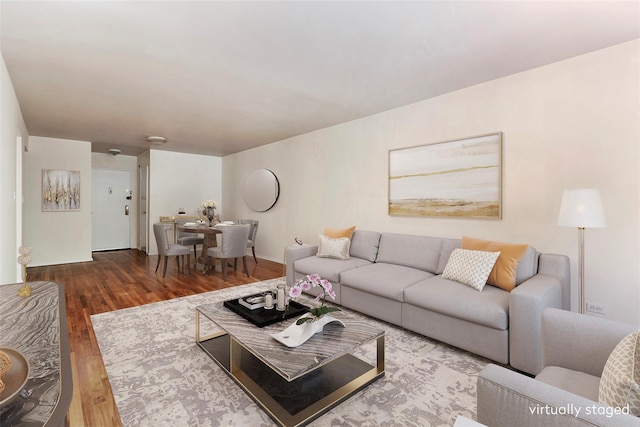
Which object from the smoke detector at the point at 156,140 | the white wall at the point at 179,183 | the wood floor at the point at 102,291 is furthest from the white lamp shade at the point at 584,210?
the white wall at the point at 179,183

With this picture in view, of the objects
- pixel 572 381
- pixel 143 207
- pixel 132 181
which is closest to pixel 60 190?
pixel 143 207

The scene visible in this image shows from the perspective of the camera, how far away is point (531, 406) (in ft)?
3.18

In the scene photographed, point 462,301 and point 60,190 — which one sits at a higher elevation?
point 60,190

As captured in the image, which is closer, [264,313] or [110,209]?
[264,313]

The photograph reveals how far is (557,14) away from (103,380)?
387cm

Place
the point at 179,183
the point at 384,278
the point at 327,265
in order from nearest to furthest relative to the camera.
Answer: the point at 384,278
the point at 327,265
the point at 179,183

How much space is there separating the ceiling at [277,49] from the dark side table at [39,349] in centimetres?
177

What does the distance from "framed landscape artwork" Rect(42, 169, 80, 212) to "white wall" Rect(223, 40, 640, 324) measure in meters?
5.74

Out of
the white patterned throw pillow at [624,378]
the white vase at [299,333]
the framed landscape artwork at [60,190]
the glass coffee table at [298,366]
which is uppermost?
the framed landscape artwork at [60,190]

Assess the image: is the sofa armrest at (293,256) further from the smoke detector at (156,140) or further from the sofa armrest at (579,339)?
the smoke detector at (156,140)

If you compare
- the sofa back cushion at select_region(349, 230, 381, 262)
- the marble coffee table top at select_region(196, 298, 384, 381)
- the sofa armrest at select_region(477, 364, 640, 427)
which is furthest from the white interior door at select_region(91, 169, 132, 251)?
the sofa armrest at select_region(477, 364, 640, 427)

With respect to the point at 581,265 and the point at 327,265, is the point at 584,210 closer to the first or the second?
the point at 581,265

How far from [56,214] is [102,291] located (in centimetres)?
301

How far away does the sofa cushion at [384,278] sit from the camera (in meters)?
2.79
